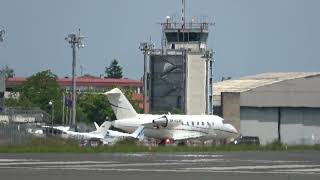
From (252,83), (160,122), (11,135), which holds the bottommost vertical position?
(11,135)

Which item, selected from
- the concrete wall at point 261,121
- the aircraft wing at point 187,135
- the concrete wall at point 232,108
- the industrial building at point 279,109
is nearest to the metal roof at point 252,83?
the industrial building at point 279,109

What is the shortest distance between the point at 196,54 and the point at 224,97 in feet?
53.4

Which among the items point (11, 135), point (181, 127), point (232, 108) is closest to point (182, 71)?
point (232, 108)

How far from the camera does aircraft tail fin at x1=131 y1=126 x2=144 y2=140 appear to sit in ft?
266

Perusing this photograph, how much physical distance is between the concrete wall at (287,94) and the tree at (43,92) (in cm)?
5239

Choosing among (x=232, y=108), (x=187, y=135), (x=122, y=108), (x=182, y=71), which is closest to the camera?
(x=187, y=135)

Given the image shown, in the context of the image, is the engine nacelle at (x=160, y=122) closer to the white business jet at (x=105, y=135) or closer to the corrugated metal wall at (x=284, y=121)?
the white business jet at (x=105, y=135)

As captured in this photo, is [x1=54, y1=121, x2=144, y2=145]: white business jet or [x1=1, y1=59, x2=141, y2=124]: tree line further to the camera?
[x1=1, y1=59, x2=141, y2=124]: tree line

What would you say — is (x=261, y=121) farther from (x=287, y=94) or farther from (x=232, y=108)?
(x=287, y=94)

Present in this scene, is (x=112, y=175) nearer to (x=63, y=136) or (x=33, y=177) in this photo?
(x=33, y=177)

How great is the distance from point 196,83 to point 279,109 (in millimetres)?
21708

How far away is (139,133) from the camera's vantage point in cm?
8231

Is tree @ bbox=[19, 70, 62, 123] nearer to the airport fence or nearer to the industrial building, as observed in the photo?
the industrial building

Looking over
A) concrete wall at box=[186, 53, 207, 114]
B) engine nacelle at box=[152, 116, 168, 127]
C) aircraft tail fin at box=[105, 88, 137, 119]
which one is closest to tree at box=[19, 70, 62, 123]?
concrete wall at box=[186, 53, 207, 114]
